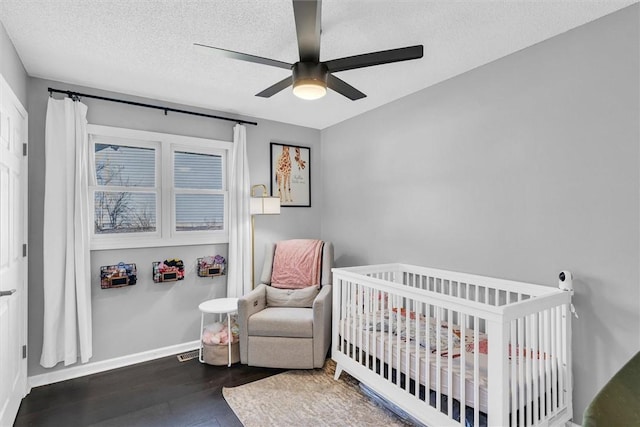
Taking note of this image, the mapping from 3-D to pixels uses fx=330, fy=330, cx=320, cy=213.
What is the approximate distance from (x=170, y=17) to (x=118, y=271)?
2.23m

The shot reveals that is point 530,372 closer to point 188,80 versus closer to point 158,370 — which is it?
point 158,370

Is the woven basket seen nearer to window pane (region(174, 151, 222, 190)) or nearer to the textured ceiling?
window pane (region(174, 151, 222, 190))

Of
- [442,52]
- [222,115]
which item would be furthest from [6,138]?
[442,52]

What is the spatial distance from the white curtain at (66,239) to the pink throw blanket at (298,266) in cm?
171

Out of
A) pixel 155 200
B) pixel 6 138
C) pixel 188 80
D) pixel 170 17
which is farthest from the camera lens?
pixel 155 200

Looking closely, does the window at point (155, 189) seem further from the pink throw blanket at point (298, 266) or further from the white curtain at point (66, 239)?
the pink throw blanket at point (298, 266)

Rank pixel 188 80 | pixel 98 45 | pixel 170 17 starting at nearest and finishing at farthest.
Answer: pixel 170 17
pixel 98 45
pixel 188 80

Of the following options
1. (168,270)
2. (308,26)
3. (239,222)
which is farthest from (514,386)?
(168,270)

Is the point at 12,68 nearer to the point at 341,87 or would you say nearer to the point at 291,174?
the point at 341,87

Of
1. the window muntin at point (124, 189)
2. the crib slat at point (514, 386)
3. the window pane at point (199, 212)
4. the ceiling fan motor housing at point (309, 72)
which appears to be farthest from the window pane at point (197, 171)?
the crib slat at point (514, 386)

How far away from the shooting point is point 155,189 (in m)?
3.27

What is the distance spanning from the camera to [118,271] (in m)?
3.02

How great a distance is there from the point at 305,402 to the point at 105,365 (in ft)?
6.23

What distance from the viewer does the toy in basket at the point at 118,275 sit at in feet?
9.70
